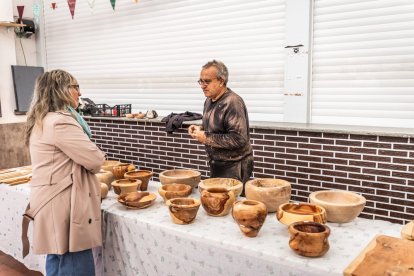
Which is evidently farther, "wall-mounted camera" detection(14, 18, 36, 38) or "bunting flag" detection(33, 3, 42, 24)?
"wall-mounted camera" detection(14, 18, 36, 38)


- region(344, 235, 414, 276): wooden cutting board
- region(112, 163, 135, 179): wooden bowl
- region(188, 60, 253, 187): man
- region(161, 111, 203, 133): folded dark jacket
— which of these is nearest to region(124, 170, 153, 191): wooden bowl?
region(112, 163, 135, 179): wooden bowl

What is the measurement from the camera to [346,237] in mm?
1788

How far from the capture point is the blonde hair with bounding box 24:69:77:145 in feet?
6.86

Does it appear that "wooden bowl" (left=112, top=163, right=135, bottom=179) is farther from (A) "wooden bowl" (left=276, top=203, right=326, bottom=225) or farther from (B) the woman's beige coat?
(A) "wooden bowl" (left=276, top=203, right=326, bottom=225)

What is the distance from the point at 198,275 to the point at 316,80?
8.98 feet

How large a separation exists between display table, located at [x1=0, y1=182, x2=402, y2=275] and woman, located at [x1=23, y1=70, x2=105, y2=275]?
7.6 inches

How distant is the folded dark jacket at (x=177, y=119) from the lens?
15.1ft

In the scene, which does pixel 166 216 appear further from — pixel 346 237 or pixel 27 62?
pixel 27 62

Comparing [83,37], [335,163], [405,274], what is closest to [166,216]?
[405,274]

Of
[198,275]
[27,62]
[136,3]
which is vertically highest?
[136,3]

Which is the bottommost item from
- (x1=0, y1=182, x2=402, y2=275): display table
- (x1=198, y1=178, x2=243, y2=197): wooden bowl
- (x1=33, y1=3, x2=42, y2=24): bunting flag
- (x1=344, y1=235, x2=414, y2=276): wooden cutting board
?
(x1=0, y1=182, x2=402, y2=275): display table

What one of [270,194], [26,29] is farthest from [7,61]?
[270,194]

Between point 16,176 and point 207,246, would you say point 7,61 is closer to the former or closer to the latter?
point 16,176

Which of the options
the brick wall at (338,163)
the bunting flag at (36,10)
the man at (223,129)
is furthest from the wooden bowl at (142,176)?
the bunting flag at (36,10)
